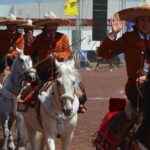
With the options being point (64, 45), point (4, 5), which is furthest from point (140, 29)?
point (4, 5)

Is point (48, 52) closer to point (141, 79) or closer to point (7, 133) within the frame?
point (7, 133)

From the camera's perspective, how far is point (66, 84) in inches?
408

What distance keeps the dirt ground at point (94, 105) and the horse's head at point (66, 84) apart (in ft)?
10.9

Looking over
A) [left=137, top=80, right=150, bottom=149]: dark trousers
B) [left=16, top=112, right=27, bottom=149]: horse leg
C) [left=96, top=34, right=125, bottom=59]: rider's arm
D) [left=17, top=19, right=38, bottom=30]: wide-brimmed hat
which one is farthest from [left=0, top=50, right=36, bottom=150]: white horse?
[left=137, top=80, right=150, bottom=149]: dark trousers

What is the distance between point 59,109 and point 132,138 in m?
2.80

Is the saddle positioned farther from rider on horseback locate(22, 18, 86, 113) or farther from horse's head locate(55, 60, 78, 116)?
rider on horseback locate(22, 18, 86, 113)

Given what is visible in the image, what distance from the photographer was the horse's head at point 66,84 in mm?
10281

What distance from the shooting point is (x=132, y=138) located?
8.15 meters

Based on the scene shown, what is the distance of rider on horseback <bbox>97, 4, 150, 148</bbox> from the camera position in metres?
8.23

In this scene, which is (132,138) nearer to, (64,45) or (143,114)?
(143,114)

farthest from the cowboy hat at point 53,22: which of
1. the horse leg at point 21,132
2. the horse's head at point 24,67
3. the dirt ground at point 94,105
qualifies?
the dirt ground at point 94,105

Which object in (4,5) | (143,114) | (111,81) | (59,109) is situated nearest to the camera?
(143,114)

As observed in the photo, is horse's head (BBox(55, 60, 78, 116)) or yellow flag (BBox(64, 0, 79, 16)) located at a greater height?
horse's head (BBox(55, 60, 78, 116))

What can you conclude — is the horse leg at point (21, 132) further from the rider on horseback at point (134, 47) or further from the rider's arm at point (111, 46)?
the rider on horseback at point (134, 47)
